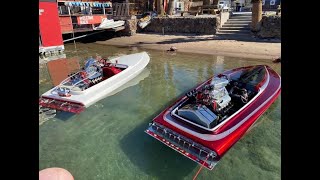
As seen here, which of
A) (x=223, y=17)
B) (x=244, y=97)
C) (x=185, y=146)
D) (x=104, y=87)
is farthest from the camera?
(x=223, y=17)

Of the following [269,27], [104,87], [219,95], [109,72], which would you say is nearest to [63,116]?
[104,87]

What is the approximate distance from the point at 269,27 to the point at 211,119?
1598cm

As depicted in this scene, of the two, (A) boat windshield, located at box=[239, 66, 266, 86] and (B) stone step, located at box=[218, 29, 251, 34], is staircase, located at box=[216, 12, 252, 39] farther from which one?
(A) boat windshield, located at box=[239, 66, 266, 86]

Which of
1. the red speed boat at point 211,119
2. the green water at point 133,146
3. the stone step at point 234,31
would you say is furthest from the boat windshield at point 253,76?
the stone step at point 234,31

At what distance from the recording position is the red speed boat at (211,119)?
5.43 meters

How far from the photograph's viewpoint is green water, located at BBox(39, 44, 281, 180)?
577 cm

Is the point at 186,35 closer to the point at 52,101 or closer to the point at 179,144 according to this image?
the point at 52,101

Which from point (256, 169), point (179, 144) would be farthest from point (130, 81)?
point (256, 169)

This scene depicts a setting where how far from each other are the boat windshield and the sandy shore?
7188mm

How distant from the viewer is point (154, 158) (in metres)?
6.23

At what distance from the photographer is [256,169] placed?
A: 5754 mm

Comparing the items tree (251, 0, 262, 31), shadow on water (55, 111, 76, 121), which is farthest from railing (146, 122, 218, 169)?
tree (251, 0, 262, 31)

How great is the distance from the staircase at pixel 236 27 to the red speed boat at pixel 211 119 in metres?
13.4

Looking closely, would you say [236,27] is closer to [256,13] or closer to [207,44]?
[256,13]
